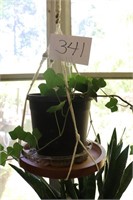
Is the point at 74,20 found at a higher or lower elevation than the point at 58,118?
higher

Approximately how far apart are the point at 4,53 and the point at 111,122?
0.71 m

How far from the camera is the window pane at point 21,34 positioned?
114 cm

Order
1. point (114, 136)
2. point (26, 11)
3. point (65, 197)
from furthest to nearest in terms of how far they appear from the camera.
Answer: point (26, 11) < point (114, 136) < point (65, 197)

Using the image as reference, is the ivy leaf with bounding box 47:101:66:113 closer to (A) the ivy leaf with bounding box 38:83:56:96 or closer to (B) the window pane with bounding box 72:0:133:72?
(A) the ivy leaf with bounding box 38:83:56:96

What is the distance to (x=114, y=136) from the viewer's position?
94 centimetres

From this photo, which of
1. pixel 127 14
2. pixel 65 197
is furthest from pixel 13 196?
pixel 127 14

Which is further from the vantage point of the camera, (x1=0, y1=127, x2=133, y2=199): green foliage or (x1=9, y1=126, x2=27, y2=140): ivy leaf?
(x1=0, y1=127, x2=133, y2=199): green foliage

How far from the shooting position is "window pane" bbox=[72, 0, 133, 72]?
1.16m

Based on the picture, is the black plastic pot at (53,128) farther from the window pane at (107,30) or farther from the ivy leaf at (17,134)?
the window pane at (107,30)

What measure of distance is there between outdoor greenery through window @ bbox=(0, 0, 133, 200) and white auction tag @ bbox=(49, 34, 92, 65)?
22.1 inches

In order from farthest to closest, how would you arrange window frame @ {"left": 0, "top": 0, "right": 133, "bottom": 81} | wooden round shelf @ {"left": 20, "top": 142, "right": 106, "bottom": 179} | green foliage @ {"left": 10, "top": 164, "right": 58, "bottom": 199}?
window frame @ {"left": 0, "top": 0, "right": 133, "bottom": 81}, green foliage @ {"left": 10, "top": 164, "right": 58, "bottom": 199}, wooden round shelf @ {"left": 20, "top": 142, "right": 106, "bottom": 179}

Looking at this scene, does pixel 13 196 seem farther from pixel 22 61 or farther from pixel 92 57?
pixel 92 57

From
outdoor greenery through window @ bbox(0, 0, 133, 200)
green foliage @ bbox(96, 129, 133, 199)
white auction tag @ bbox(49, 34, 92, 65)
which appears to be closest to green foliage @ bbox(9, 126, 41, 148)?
white auction tag @ bbox(49, 34, 92, 65)

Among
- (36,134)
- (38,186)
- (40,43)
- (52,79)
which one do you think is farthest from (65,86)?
(40,43)
